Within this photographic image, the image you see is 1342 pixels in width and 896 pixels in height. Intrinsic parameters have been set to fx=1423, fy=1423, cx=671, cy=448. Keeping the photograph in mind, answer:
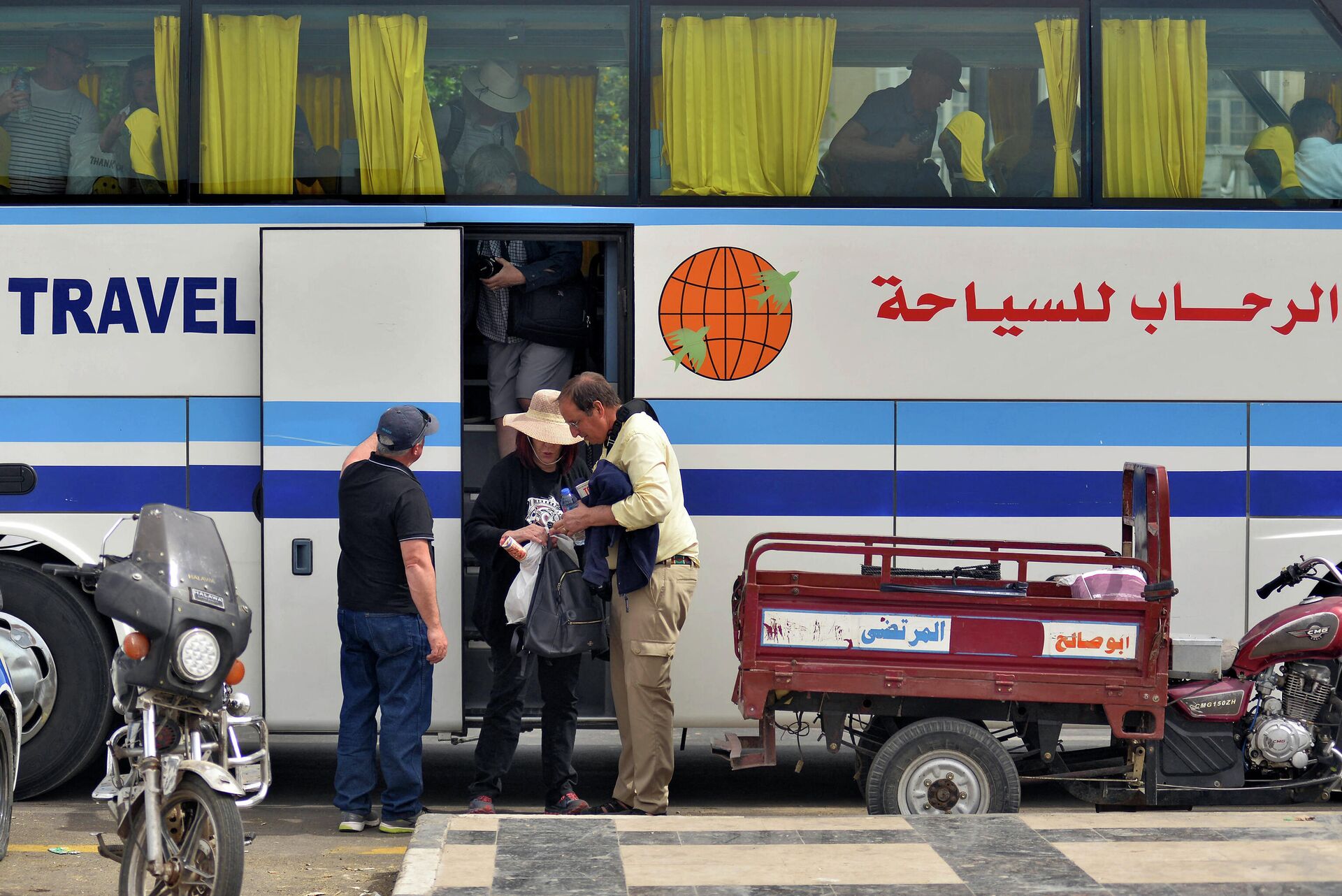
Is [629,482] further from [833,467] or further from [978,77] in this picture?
[978,77]

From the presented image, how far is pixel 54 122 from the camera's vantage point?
671 centimetres

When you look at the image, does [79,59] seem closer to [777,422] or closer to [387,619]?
[387,619]

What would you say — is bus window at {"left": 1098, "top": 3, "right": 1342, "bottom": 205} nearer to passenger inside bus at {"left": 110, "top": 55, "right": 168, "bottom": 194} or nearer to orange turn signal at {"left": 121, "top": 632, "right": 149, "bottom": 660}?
passenger inside bus at {"left": 110, "top": 55, "right": 168, "bottom": 194}

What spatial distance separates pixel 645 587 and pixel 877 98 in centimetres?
256

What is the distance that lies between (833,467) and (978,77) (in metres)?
1.97

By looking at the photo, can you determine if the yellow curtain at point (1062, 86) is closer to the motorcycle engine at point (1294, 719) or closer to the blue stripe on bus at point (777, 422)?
the blue stripe on bus at point (777, 422)

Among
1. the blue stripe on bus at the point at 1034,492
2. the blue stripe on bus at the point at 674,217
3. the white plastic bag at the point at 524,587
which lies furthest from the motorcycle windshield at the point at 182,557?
the blue stripe on bus at the point at 1034,492

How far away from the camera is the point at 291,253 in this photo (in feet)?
21.6

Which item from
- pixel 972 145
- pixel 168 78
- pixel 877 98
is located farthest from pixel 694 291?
pixel 168 78

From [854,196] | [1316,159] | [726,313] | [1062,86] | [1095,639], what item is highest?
[1062,86]

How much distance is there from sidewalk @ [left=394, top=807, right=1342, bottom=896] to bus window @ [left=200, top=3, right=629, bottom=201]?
3.00 metres

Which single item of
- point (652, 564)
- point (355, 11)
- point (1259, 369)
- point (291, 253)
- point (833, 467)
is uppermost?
point (355, 11)

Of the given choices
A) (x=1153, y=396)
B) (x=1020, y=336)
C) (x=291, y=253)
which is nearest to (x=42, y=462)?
(x=291, y=253)

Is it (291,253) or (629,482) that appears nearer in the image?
(629,482)
